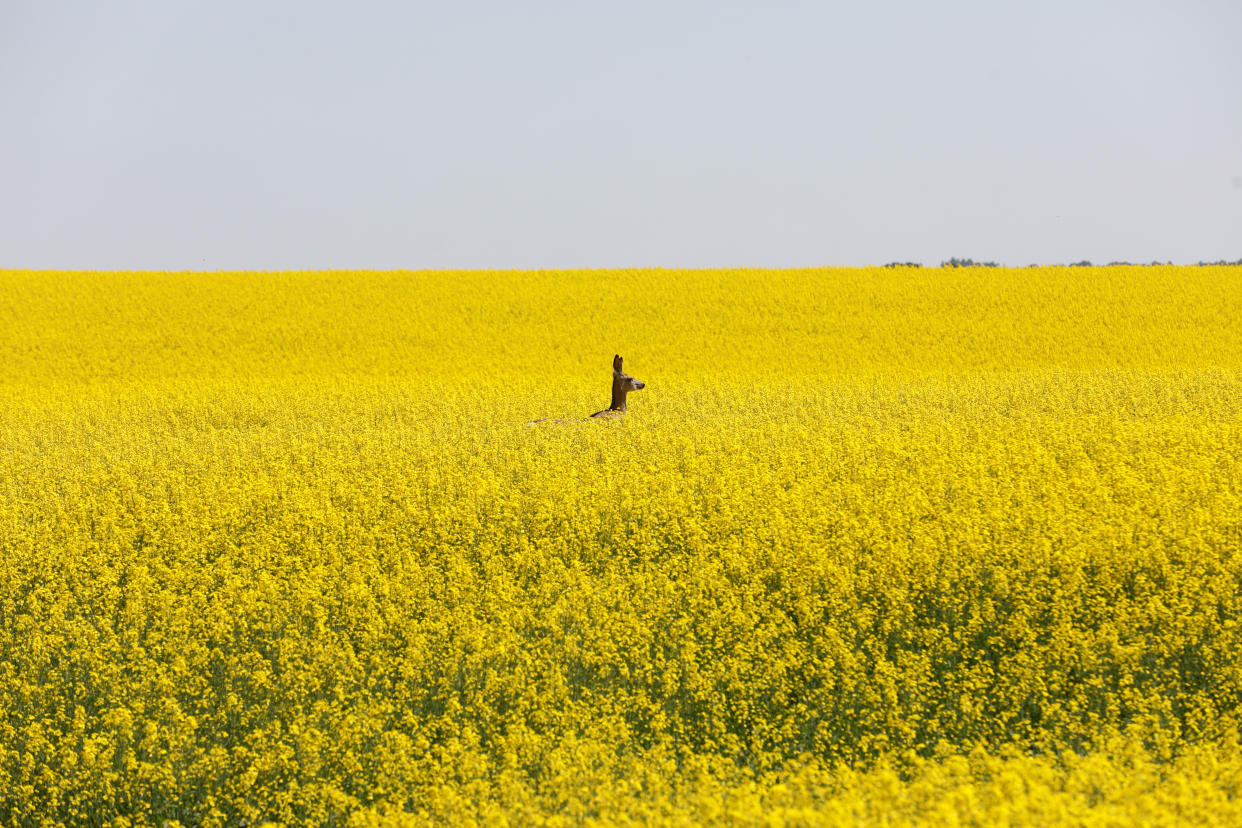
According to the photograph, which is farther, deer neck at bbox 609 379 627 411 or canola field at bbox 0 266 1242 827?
deer neck at bbox 609 379 627 411

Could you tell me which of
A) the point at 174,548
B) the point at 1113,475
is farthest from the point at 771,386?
the point at 174,548

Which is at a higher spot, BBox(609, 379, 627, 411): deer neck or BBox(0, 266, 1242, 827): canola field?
BBox(609, 379, 627, 411): deer neck

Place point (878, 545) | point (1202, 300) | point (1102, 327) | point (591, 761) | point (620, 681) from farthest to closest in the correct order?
point (1202, 300) → point (1102, 327) → point (878, 545) → point (620, 681) → point (591, 761)

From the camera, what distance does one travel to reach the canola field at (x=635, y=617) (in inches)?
213

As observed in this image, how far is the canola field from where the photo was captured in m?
5.40

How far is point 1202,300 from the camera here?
33375mm

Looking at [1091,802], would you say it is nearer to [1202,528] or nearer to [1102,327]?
[1202,528]

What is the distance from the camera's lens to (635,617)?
7.29m

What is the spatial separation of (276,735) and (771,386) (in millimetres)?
16978

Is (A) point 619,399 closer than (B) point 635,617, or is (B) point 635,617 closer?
(B) point 635,617

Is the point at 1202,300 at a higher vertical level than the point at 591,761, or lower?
higher

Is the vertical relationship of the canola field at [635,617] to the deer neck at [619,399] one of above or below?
below

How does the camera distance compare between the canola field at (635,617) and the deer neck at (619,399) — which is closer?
the canola field at (635,617)

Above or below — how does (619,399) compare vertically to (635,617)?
above
